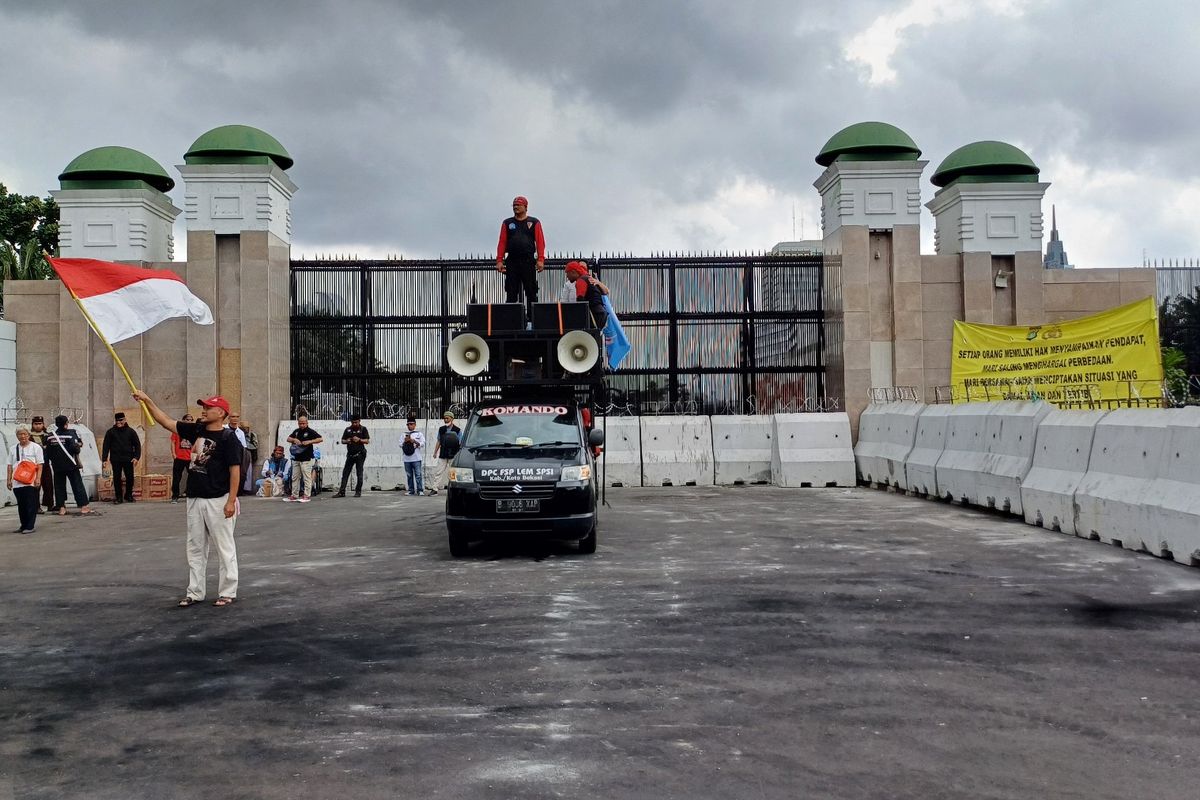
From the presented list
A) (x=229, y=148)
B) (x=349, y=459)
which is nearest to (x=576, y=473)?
(x=349, y=459)

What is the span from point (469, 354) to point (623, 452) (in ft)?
30.1

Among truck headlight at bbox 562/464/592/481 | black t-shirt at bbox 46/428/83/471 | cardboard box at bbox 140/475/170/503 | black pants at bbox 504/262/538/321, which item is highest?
black pants at bbox 504/262/538/321

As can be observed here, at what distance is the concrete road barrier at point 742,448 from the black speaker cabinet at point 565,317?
934 cm

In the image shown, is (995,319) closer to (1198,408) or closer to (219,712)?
(1198,408)

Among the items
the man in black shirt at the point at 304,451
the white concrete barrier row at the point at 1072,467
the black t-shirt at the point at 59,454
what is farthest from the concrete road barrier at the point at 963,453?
the black t-shirt at the point at 59,454

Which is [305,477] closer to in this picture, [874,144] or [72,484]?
[72,484]

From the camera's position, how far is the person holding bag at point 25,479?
14.7 meters

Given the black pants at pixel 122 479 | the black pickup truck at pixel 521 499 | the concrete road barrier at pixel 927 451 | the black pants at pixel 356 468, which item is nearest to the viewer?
the black pickup truck at pixel 521 499

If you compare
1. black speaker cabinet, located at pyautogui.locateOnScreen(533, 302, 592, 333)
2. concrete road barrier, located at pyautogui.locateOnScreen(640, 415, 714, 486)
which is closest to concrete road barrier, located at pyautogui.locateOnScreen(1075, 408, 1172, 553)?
black speaker cabinet, located at pyautogui.locateOnScreen(533, 302, 592, 333)

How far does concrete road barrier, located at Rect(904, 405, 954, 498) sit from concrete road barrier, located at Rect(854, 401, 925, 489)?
0.83 ft

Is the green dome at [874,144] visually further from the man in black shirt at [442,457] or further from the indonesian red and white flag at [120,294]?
the indonesian red and white flag at [120,294]

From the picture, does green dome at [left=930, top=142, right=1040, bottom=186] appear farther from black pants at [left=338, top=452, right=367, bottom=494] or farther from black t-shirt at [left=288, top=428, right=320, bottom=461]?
black t-shirt at [left=288, top=428, right=320, bottom=461]

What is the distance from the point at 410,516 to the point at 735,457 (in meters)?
8.47

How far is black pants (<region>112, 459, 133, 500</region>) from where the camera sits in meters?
19.8
